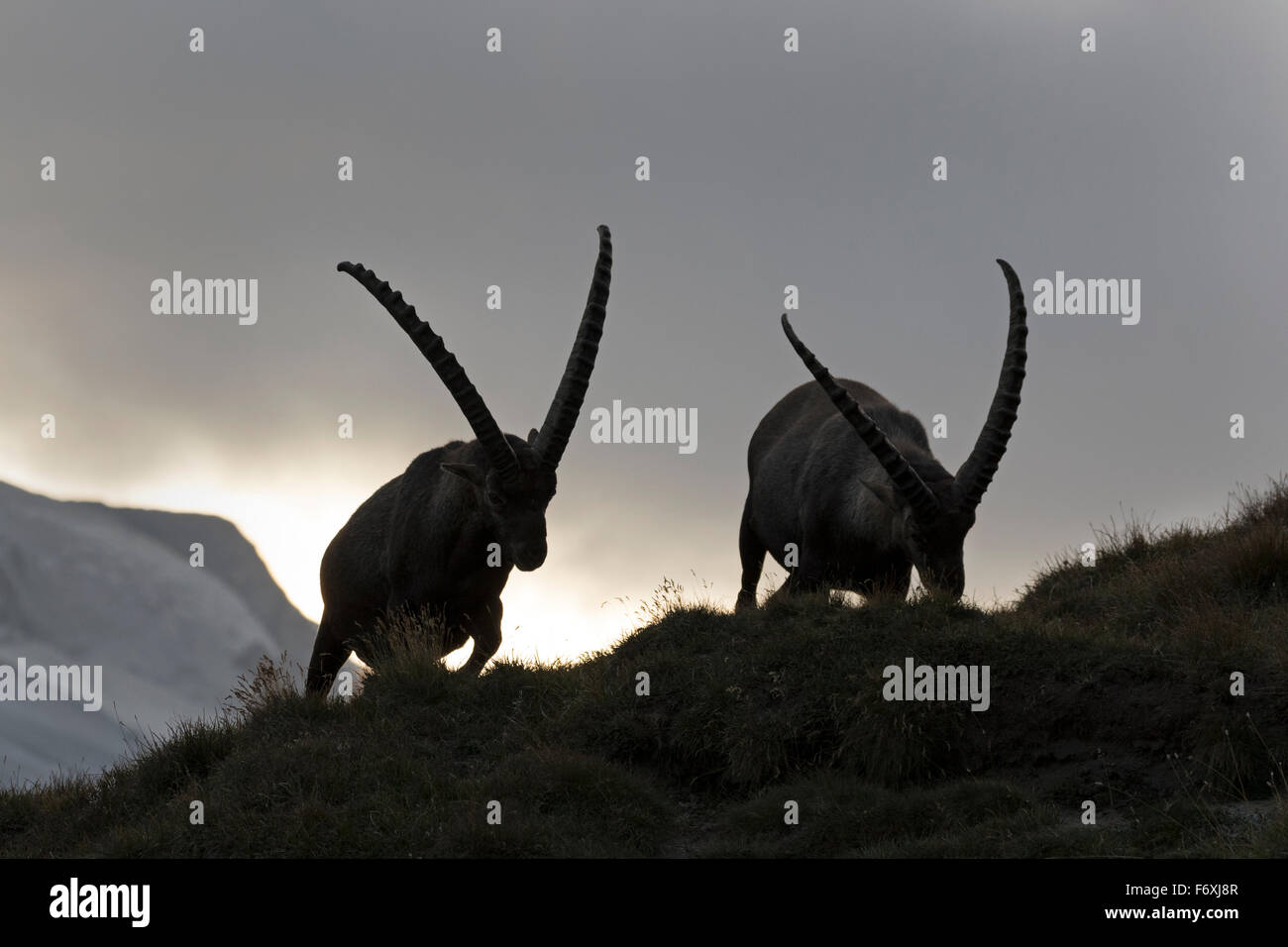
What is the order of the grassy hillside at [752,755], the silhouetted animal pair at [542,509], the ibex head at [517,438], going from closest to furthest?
1. the grassy hillside at [752,755]
2. the ibex head at [517,438]
3. the silhouetted animal pair at [542,509]

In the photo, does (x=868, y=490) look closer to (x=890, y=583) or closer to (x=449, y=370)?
(x=890, y=583)

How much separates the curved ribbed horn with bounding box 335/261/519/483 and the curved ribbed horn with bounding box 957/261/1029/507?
15.4 feet

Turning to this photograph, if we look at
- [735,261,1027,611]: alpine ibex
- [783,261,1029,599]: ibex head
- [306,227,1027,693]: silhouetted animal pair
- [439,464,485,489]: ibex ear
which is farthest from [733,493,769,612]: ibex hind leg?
[439,464,485,489]: ibex ear

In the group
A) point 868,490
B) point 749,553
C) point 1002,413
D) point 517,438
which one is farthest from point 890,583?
point 749,553

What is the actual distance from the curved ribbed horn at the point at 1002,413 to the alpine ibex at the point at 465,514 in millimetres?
4149

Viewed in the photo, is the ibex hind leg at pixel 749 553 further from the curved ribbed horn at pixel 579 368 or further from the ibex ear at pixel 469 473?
the ibex ear at pixel 469 473

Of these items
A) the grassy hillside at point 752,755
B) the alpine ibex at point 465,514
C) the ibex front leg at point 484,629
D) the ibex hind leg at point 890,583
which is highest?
Answer: the alpine ibex at point 465,514

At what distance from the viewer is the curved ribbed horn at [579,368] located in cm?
1441

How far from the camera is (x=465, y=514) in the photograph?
14.7m

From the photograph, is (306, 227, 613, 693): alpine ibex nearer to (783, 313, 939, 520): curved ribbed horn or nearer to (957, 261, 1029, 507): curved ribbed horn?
(783, 313, 939, 520): curved ribbed horn

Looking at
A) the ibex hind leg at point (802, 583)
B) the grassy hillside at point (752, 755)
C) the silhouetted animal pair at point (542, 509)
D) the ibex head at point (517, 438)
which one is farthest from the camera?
the ibex hind leg at point (802, 583)

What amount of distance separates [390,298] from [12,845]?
21.5ft

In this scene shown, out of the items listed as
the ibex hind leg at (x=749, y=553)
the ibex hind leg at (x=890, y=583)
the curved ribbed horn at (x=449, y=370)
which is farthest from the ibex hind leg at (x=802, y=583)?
the curved ribbed horn at (x=449, y=370)
